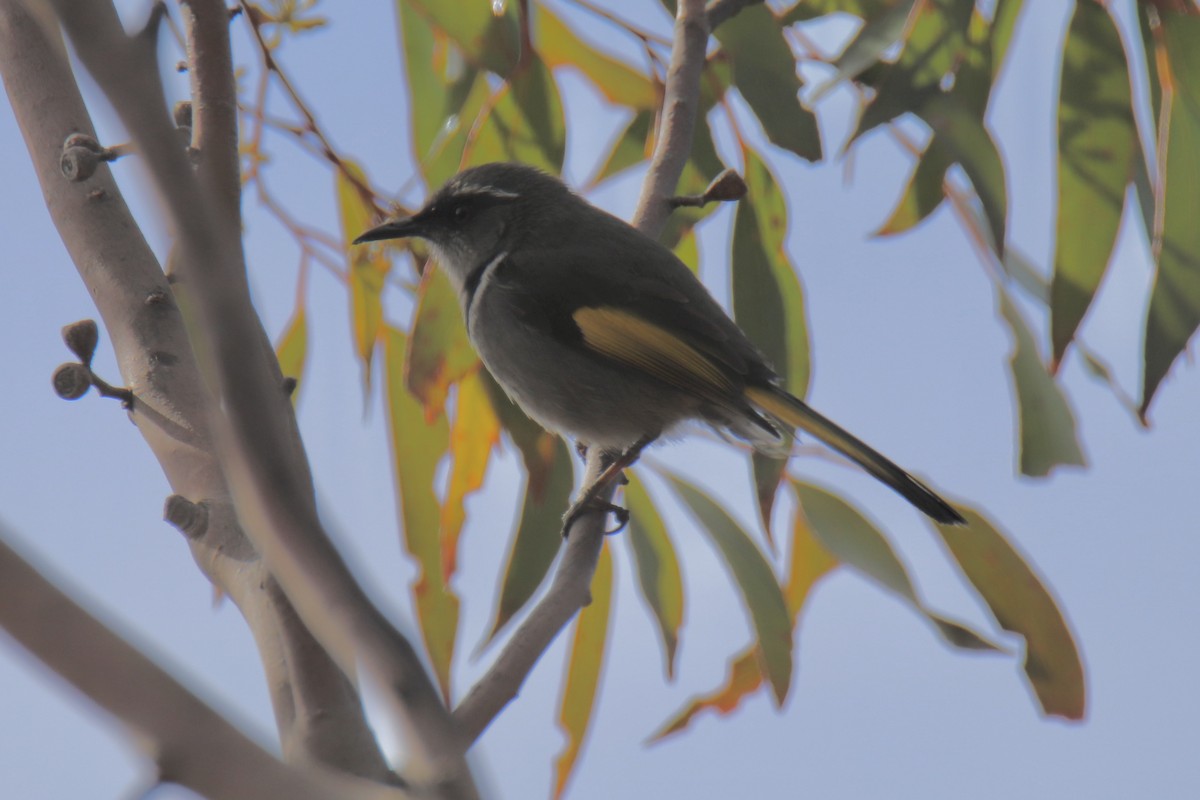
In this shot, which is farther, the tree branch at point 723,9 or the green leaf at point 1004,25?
the green leaf at point 1004,25

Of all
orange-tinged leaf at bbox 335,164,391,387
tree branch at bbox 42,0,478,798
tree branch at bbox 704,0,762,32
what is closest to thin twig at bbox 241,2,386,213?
orange-tinged leaf at bbox 335,164,391,387

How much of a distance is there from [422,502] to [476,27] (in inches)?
39.5

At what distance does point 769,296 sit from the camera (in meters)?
2.82

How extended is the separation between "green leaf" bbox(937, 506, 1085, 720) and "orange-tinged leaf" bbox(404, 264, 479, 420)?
111cm

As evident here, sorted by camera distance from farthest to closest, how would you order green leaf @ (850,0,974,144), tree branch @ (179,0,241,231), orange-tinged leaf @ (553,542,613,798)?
1. orange-tinged leaf @ (553,542,613,798)
2. green leaf @ (850,0,974,144)
3. tree branch @ (179,0,241,231)

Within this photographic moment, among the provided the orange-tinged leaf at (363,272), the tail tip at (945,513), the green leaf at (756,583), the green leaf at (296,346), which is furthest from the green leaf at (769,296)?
the green leaf at (296,346)

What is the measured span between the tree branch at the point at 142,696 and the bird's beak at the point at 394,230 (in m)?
2.22

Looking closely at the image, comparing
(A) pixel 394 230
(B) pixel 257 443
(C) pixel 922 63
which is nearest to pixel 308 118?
(A) pixel 394 230

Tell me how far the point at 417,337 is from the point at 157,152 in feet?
7.00

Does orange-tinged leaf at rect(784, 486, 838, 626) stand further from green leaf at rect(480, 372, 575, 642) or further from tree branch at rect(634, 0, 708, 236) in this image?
tree branch at rect(634, 0, 708, 236)

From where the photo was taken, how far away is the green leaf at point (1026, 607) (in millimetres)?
2568

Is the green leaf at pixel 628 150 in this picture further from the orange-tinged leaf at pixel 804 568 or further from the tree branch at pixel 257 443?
the tree branch at pixel 257 443

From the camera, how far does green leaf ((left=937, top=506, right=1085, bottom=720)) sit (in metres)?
2.57

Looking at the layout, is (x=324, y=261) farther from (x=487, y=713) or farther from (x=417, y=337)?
(x=487, y=713)
